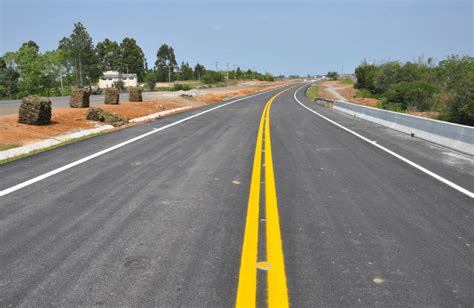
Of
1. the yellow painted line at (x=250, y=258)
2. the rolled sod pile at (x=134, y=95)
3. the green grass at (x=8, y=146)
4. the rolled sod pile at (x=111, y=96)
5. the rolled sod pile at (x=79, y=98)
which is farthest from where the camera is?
the rolled sod pile at (x=134, y=95)

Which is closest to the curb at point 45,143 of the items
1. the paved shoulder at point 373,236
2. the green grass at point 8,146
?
the green grass at point 8,146

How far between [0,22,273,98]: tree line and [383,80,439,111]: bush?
65.2m

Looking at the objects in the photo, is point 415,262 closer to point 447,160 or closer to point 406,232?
point 406,232

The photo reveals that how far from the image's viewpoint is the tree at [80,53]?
297ft

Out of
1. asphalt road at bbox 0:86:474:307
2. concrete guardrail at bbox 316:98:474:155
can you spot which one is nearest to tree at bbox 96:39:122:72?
concrete guardrail at bbox 316:98:474:155

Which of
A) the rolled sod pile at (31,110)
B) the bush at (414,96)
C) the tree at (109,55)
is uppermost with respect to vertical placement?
the tree at (109,55)

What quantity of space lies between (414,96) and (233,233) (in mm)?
36090

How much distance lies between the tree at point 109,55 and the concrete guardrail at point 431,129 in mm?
118738

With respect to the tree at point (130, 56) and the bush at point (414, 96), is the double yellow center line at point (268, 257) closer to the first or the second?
the bush at point (414, 96)

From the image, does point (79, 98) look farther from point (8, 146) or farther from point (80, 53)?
point (80, 53)

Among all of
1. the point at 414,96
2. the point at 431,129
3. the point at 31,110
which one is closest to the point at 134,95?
the point at 31,110

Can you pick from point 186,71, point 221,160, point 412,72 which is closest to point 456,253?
point 221,160

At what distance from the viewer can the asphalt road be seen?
3.14 meters

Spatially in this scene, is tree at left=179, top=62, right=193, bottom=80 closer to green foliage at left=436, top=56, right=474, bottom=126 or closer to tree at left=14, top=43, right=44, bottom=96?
tree at left=14, top=43, right=44, bottom=96
